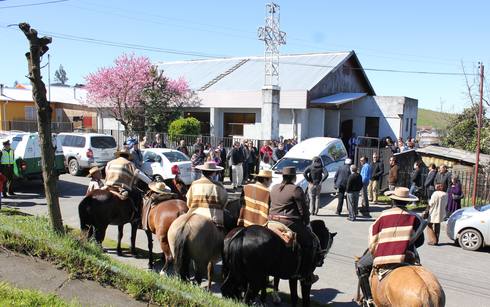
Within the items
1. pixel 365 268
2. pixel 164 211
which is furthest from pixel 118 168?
pixel 365 268

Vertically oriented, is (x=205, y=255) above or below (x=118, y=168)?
below

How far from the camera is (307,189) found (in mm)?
15047

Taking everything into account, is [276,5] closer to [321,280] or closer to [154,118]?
[154,118]

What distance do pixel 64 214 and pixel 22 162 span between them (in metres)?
3.37

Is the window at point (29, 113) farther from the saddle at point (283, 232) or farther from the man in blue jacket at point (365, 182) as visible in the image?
the saddle at point (283, 232)

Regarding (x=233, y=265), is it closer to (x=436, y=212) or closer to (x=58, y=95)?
(x=436, y=212)

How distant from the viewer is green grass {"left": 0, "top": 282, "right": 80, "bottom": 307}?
14.3 ft

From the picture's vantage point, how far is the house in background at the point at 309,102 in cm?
2786

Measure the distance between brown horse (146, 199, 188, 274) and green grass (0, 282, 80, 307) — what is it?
2916 millimetres

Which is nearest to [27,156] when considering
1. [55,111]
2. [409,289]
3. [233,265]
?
[233,265]

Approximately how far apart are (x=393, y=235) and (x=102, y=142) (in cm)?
1665

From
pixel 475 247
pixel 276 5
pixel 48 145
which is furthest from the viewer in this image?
pixel 276 5

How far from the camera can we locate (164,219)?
7785 mm

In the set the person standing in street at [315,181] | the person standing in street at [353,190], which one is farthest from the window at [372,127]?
the person standing in street at [353,190]
